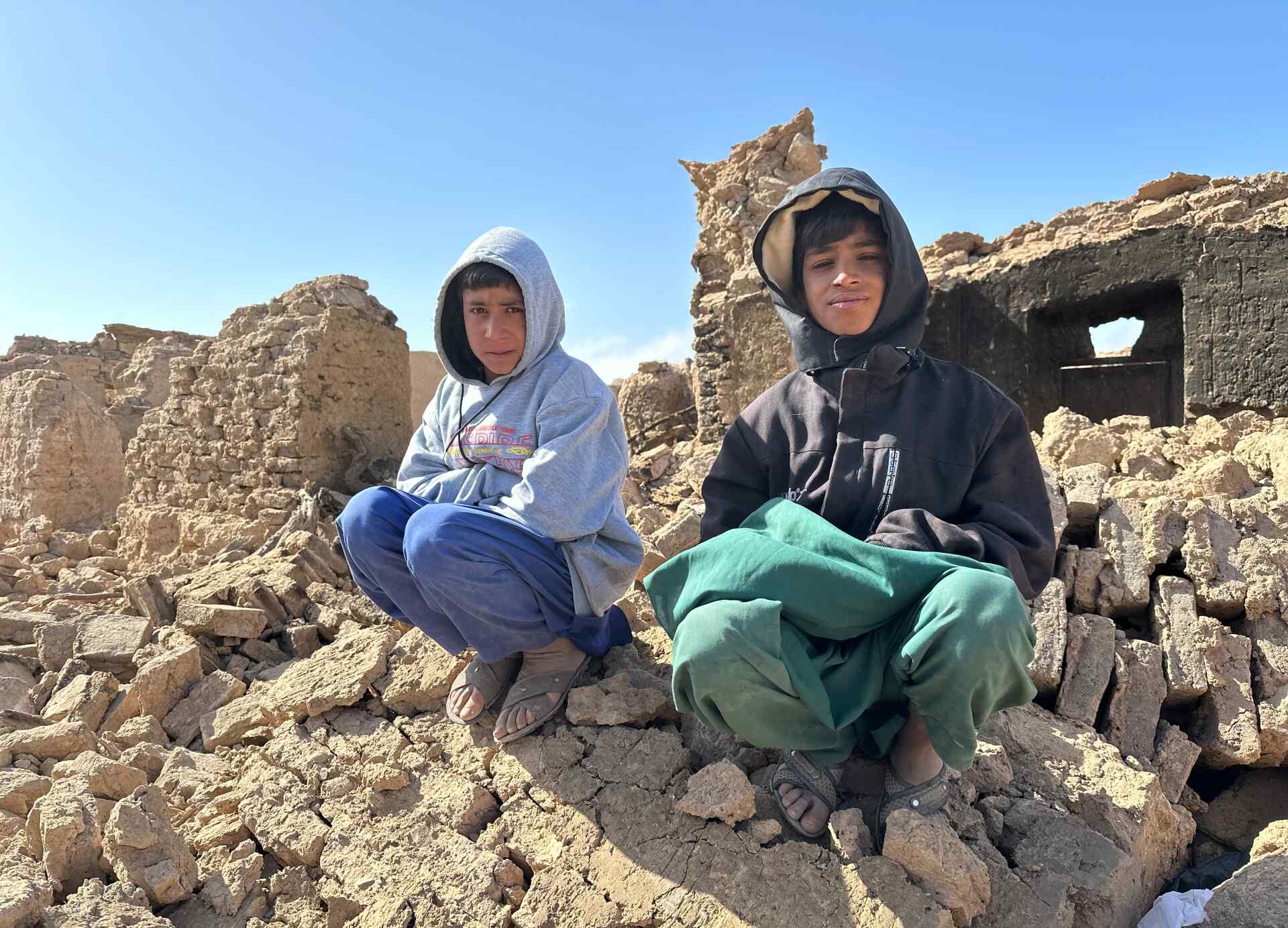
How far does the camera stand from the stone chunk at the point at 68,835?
6.37ft

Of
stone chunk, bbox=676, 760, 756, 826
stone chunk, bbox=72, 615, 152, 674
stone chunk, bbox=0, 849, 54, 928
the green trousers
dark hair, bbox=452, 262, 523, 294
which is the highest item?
dark hair, bbox=452, 262, 523, 294

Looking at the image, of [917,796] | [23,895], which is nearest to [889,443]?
[917,796]

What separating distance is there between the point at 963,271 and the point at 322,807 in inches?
256

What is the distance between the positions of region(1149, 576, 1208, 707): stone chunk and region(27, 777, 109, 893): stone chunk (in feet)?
10.3

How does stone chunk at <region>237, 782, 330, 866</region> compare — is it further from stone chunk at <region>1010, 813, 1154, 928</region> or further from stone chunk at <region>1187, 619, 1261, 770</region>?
stone chunk at <region>1187, 619, 1261, 770</region>

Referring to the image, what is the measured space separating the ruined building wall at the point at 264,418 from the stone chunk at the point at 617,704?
3.61m

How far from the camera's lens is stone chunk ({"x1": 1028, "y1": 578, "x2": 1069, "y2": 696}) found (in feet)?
7.98

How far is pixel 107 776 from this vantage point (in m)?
2.27

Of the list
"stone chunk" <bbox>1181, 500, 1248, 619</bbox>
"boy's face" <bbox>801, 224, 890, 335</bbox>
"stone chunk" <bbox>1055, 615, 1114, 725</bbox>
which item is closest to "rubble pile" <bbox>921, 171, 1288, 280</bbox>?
"stone chunk" <bbox>1181, 500, 1248, 619</bbox>

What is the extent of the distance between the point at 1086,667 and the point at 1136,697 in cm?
17

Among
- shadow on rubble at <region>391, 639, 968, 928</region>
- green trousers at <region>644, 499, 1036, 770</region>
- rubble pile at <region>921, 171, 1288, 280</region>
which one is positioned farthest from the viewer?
rubble pile at <region>921, 171, 1288, 280</region>

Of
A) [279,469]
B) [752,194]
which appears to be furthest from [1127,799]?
[752,194]

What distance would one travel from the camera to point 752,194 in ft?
23.6

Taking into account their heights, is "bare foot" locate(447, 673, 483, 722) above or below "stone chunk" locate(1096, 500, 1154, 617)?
below
